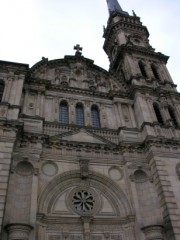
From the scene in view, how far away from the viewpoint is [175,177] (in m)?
19.7

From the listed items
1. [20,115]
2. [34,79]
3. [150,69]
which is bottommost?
[20,115]

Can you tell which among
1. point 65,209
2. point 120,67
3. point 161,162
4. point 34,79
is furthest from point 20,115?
point 120,67

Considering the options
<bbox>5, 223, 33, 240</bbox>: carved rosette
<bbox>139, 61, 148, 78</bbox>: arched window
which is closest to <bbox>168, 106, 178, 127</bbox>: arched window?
<bbox>139, 61, 148, 78</bbox>: arched window

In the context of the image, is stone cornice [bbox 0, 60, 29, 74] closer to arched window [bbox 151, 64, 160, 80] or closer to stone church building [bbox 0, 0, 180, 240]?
stone church building [bbox 0, 0, 180, 240]

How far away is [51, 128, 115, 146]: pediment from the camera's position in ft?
69.5

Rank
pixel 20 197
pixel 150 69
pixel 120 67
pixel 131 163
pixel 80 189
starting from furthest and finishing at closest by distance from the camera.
→ pixel 120 67
pixel 150 69
pixel 131 163
pixel 80 189
pixel 20 197

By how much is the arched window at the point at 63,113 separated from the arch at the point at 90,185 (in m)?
5.44

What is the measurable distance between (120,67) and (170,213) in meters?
20.5

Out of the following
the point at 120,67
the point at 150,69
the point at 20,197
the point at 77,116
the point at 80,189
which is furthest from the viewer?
the point at 120,67

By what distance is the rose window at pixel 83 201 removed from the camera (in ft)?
60.7

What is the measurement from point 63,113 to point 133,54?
44.2ft

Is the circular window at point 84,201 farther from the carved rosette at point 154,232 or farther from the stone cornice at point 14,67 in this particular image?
the stone cornice at point 14,67

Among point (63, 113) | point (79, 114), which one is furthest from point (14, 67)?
point (79, 114)

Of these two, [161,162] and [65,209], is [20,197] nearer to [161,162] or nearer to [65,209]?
[65,209]
